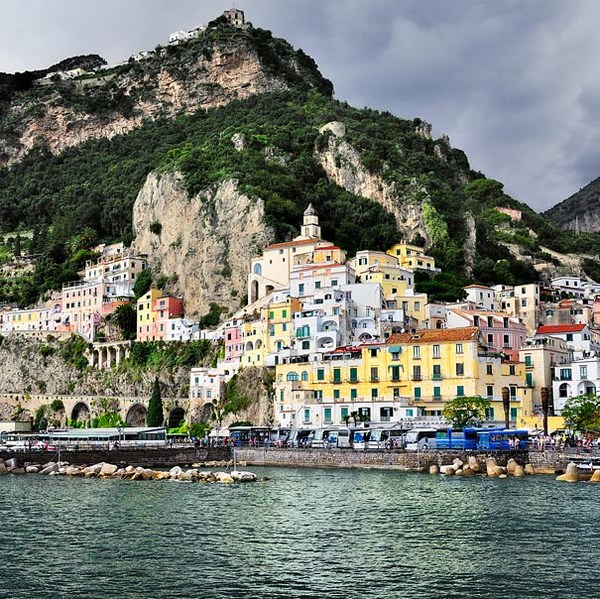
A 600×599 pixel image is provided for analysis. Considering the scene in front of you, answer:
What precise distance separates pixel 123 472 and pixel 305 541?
2646 centimetres

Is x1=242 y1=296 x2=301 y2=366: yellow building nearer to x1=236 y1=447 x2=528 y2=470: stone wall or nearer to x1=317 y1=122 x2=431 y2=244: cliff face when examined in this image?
x1=236 y1=447 x2=528 y2=470: stone wall

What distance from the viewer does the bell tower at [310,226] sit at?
334ft

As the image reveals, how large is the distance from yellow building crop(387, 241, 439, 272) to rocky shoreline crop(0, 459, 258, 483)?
149 ft

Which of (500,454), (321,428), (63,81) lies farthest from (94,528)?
(63,81)

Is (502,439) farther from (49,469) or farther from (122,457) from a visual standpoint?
(49,469)

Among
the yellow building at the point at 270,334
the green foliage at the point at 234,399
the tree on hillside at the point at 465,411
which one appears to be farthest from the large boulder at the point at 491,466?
the yellow building at the point at 270,334

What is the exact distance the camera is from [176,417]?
283ft

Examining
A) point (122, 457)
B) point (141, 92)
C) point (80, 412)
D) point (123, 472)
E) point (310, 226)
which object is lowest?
point (123, 472)

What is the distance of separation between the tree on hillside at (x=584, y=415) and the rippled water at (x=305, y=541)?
13605mm

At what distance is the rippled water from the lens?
24938 millimetres

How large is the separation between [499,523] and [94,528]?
1507 cm

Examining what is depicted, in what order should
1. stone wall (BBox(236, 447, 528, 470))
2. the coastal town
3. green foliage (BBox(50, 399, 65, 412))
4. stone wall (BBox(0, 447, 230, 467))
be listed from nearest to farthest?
stone wall (BBox(236, 447, 528, 470)) < stone wall (BBox(0, 447, 230, 467)) < the coastal town < green foliage (BBox(50, 399, 65, 412))

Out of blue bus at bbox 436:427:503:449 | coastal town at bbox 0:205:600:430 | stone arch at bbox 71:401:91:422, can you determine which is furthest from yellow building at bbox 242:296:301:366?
blue bus at bbox 436:427:503:449

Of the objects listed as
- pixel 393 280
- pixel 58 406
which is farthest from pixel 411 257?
pixel 58 406
